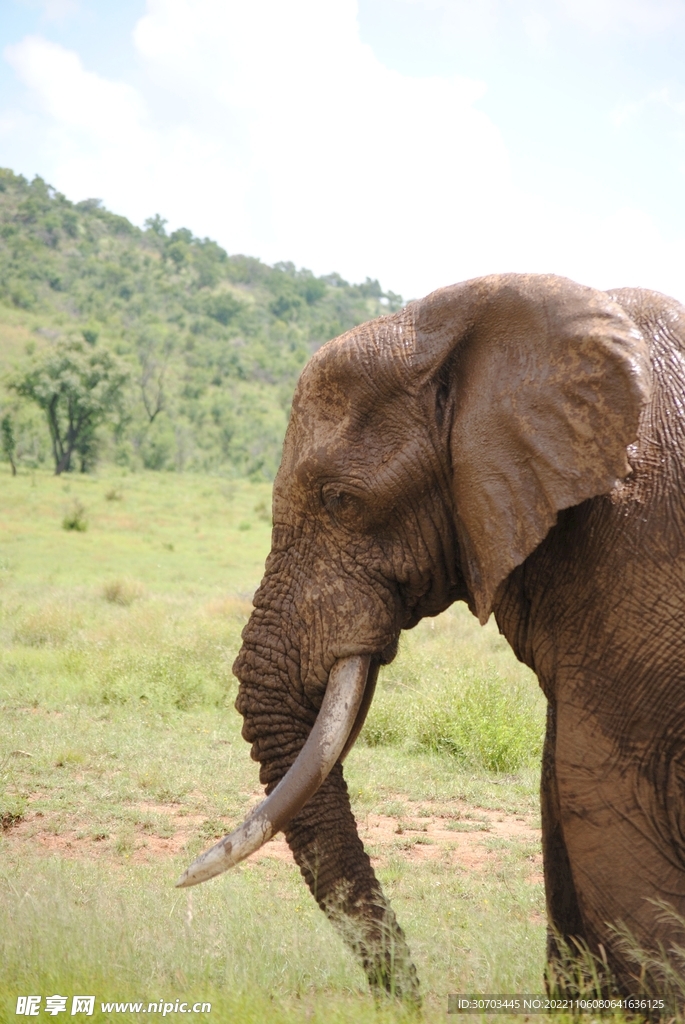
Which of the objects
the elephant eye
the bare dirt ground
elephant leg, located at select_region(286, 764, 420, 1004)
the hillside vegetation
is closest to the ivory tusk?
elephant leg, located at select_region(286, 764, 420, 1004)

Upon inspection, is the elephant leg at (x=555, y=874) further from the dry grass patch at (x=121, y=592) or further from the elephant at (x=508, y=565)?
the dry grass patch at (x=121, y=592)

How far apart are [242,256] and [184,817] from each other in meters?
116

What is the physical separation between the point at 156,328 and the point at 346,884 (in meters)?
63.8

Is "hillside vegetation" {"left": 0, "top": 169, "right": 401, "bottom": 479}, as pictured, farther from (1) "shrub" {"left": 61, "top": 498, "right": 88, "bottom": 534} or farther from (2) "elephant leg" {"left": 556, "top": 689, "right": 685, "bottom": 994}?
(2) "elephant leg" {"left": 556, "top": 689, "right": 685, "bottom": 994}

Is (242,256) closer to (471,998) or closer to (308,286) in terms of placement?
(308,286)

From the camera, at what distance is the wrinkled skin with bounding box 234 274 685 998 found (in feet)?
9.66

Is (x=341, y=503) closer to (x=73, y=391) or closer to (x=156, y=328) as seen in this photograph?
(x=73, y=391)

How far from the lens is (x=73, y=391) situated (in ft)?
124

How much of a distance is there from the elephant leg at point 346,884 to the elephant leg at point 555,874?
1.42 ft

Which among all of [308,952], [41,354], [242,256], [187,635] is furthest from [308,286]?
[308,952]

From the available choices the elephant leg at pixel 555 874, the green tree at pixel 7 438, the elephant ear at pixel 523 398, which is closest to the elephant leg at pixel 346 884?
the elephant leg at pixel 555 874

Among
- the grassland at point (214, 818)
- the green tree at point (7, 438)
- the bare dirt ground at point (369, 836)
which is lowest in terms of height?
the bare dirt ground at point (369, 836)

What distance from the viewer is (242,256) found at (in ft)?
388

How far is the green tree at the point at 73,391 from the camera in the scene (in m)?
37.7
